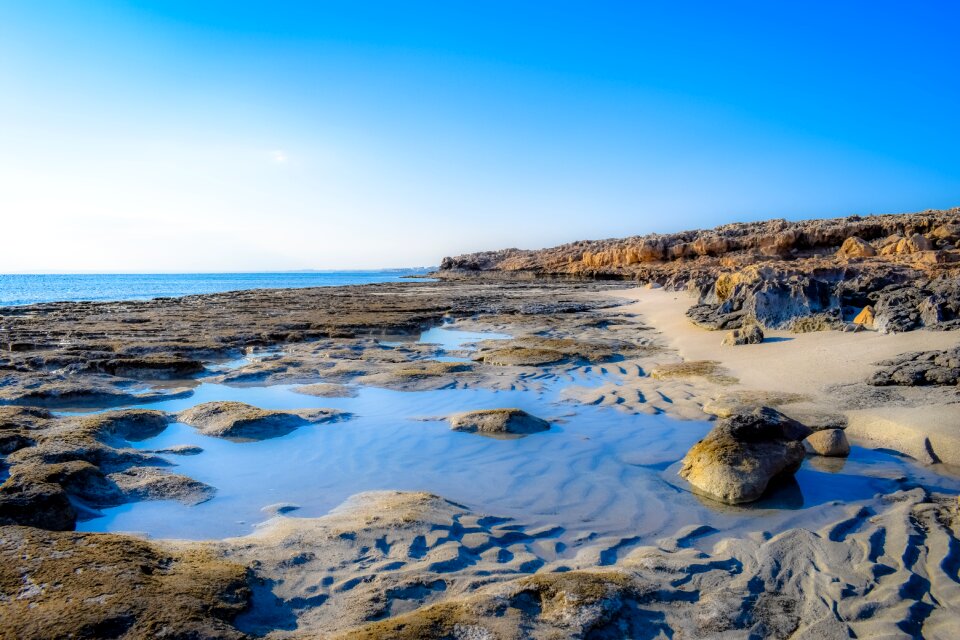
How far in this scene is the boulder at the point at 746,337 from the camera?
10.1 metres

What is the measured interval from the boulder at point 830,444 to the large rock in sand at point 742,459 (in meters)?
0.49

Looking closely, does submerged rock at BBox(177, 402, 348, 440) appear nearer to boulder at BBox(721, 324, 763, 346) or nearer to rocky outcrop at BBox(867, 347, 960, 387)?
rocky outcrop at BBox(867, 347, 960, 387)

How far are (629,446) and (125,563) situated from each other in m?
4.44

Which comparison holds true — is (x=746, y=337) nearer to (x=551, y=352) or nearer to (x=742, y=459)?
(x=551, y=352)

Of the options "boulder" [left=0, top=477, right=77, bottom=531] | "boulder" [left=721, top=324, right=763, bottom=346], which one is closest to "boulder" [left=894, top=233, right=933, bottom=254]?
"boulder" [left=721, top=324, right=763, bottom=346]

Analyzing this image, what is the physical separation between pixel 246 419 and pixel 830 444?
606cm

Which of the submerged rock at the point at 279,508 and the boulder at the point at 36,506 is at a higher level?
the boulder at the point at 36,506

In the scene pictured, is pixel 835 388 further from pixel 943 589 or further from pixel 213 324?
pixel 213 324

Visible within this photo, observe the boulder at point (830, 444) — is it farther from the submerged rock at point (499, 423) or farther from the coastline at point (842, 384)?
the submerged rock at point (499, 423)

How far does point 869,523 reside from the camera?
12.6 feet

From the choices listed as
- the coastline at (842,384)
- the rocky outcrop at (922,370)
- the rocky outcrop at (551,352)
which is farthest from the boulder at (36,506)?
the rocky outcrop at (922,370)

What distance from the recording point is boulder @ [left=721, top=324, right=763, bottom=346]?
1007 cm

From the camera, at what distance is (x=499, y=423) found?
6.17 m

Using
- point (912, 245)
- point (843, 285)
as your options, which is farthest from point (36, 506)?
point (912, 245)
